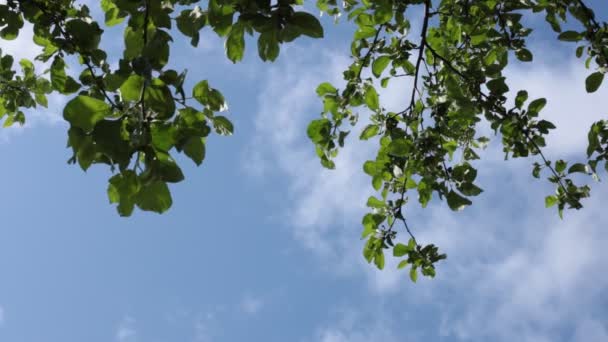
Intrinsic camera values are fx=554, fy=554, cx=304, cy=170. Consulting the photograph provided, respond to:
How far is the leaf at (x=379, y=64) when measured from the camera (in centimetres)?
366

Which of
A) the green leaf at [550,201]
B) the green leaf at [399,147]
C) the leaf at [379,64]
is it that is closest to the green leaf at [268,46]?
the green leaf at [399,147]

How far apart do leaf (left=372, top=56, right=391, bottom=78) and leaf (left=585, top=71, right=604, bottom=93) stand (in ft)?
4.17

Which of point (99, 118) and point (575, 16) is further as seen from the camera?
point (575, 16)

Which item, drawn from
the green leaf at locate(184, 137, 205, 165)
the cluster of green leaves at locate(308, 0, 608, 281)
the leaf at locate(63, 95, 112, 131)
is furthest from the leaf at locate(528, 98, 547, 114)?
the leaf at locate(63, 95, 112, 131)

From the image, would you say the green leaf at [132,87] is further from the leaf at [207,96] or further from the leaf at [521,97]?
the leaf at [521,97]

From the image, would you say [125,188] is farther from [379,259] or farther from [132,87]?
[379,259]

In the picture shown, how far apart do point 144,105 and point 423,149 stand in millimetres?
2232

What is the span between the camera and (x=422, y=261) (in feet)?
12.0

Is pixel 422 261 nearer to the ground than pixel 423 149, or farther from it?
nearer to the ground

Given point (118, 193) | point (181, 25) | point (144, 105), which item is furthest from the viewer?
point (181, 25)

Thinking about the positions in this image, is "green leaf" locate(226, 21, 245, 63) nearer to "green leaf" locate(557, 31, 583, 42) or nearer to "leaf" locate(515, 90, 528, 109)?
"green leaf" locate(557, 31, 583, 42)

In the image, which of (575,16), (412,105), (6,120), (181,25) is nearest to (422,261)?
(412,105)

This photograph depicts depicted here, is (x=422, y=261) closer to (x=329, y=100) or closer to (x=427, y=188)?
(x=427, y=188)

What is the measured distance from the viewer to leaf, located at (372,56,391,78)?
12.0ft
